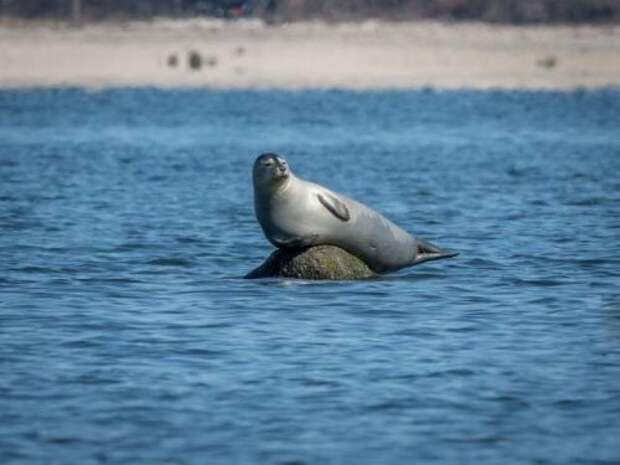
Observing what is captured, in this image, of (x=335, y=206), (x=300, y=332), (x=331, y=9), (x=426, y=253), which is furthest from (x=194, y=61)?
(x=300, y=332)

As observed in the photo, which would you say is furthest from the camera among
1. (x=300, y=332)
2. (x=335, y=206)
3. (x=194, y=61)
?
(x=194, y=61)

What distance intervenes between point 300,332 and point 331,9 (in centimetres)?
7234

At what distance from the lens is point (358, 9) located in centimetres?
8525

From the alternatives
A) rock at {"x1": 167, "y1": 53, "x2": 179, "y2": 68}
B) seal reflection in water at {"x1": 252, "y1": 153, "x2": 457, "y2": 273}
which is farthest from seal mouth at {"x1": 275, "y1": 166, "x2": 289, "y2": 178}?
rock at {"x1": 167, "y1": 53, "x2": 179, "y2": 68}

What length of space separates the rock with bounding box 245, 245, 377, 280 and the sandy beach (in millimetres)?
53917

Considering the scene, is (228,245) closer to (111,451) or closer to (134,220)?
(134,220)

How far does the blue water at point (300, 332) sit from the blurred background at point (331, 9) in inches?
1980

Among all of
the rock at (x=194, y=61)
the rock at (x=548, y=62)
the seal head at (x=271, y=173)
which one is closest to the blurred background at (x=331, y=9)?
the rock at (x=194, y=61)

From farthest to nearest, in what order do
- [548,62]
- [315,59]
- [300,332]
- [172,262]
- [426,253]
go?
[315,59]
[548,62]
[172,262]
[426,253]
[300,332]

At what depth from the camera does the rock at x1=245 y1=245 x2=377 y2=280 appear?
1636 cm

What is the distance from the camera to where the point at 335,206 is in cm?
1606

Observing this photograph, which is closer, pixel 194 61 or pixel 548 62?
pixel 548 62

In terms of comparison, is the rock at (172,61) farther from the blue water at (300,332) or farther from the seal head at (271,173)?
the seal head at (271,173)

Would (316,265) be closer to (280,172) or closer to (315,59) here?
(280,172)
